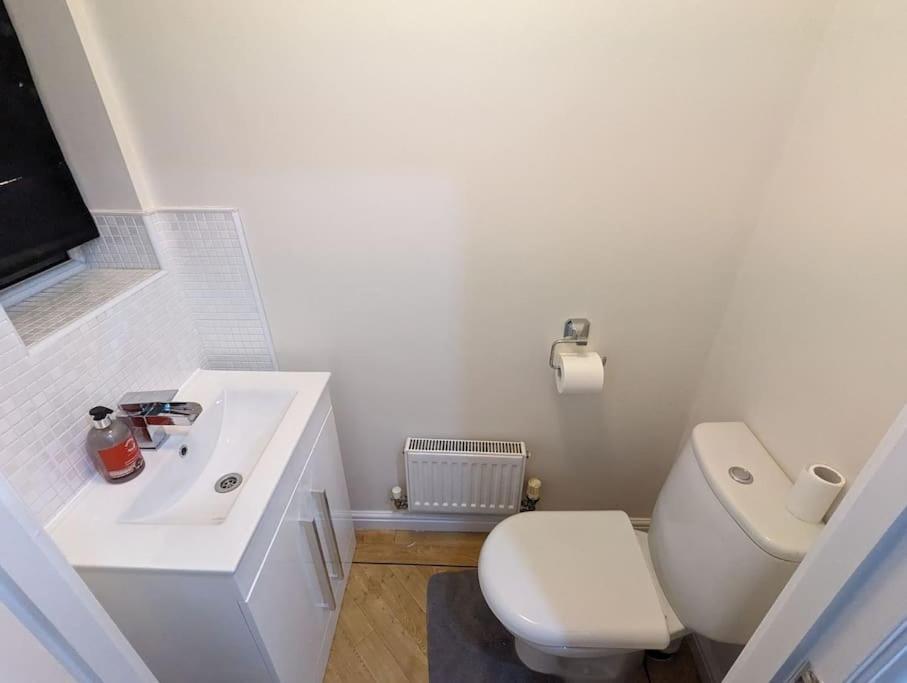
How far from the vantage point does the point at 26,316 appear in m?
0.96

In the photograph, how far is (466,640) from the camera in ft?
4.67

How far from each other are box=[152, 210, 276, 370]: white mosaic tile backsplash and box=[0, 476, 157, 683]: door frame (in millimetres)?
876

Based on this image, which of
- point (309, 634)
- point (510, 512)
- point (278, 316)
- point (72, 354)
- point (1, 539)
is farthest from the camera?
point (510, 512)

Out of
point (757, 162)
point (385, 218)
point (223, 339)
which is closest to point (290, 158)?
point (385, 218)

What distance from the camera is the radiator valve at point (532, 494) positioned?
155 cm

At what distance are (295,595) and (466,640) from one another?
0.66m

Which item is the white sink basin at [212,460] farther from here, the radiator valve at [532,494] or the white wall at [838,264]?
the white wall at [838,264]

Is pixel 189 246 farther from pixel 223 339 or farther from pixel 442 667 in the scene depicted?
pixel 442 667

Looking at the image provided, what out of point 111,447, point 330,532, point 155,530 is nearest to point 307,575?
point 330,532

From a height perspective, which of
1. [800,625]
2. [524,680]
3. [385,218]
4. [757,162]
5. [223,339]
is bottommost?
[524,680]

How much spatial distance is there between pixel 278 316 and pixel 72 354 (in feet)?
1.64

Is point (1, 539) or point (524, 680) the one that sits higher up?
point (1, 539)

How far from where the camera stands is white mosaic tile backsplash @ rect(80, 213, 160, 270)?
44.6 inches

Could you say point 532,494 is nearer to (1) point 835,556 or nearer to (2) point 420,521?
(2) point 420,521
